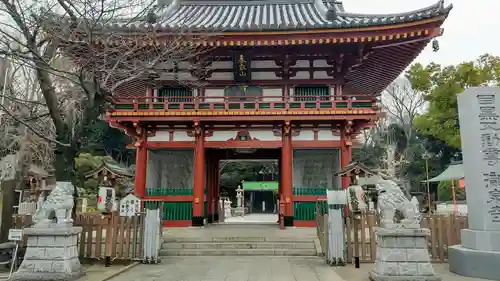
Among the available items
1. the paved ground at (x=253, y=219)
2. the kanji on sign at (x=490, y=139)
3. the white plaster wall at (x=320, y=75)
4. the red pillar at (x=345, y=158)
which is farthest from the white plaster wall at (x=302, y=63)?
the paved ground at (x=253, y=219)

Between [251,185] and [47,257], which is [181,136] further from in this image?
[251,185]

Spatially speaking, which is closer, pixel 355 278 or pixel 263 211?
pixel 355 278

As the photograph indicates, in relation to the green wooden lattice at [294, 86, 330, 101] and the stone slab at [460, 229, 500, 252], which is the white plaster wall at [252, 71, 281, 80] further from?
the stone slab at [460, 229, 500, 252]

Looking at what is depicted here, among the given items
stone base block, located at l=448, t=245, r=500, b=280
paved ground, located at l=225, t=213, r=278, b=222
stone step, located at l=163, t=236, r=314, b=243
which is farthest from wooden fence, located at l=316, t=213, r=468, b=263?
paved ground, located at l=225, t=213, r=278, b=222

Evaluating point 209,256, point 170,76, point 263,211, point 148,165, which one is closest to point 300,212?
point 209,256

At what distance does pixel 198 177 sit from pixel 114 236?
19.3 ft

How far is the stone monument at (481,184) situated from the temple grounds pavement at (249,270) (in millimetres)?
393

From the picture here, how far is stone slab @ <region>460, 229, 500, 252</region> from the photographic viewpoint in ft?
24.3

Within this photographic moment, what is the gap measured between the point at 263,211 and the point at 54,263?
36775 mm

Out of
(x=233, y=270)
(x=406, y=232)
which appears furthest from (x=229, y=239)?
(x=406, y=232)

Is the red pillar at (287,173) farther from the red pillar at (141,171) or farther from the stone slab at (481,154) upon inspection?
the stone slab at (481,154)

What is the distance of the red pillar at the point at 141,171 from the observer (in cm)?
1508

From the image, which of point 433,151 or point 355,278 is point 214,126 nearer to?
point 355,278

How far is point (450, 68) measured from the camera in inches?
1061
